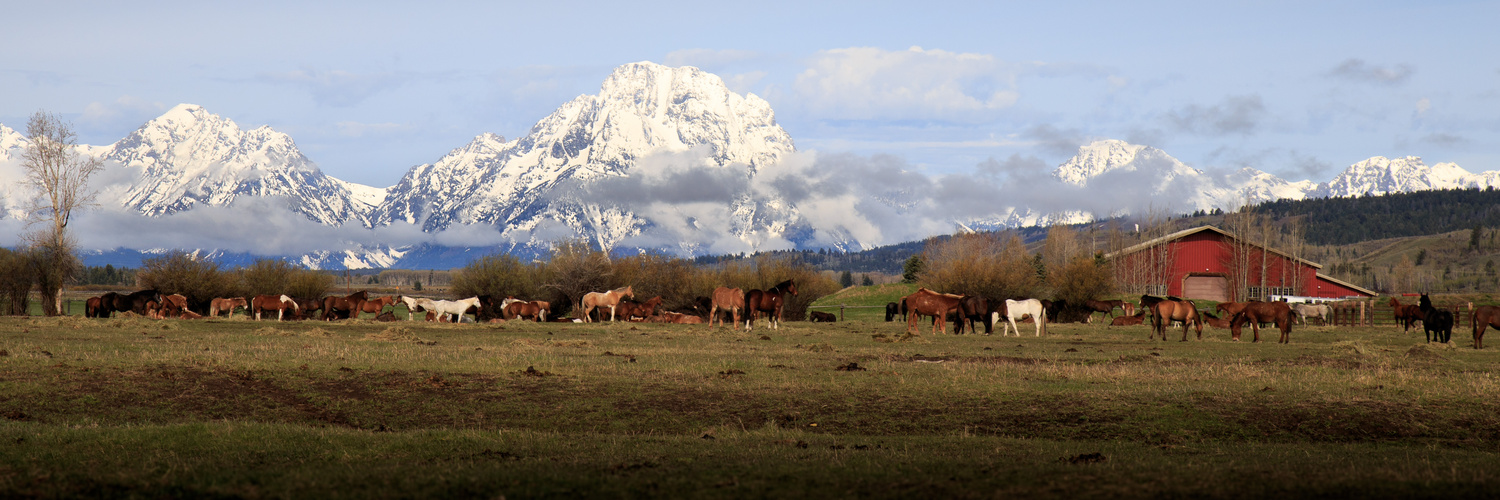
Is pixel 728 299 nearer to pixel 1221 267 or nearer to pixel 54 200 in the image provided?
pixel 54 200

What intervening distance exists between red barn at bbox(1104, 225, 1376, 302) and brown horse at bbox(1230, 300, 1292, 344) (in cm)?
6945

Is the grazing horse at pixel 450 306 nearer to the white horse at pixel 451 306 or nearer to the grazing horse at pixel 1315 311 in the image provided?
the white horse at pixel 451 306

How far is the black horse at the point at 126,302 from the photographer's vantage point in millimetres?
50875

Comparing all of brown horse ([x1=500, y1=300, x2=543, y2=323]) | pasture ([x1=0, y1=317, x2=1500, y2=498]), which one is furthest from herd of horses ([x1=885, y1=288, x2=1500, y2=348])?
brown horse ([x1=500, y1=300, x2=543, y2=323])

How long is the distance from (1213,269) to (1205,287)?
87.8 inches

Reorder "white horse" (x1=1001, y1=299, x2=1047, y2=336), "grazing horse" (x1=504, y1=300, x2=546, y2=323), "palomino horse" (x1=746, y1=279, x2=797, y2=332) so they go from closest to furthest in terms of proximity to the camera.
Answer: "white horse" (x1=1001, y1=299, x2=1047, y2=336) < "palomino horse" (x1=746, y1=279, x2=797, y2=332) < "grazing horse" (x1=504, y1=300, x2=546, y2=323)

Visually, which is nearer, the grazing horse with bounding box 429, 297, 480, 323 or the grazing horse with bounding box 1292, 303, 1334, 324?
the grazing horse with bounding box 429, 297, 480, 323

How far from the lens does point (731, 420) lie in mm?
16531

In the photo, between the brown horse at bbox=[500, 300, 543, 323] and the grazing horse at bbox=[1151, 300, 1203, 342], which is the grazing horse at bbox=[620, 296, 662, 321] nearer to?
the brown horse at bbox=[500, 300, 543, 323]

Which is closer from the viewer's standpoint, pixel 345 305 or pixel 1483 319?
pixel 1483 319

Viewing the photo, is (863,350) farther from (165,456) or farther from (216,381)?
(165,456)

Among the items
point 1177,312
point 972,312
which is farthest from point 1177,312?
point 972,312

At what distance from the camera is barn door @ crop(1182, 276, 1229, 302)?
104 metres

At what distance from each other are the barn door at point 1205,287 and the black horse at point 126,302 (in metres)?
93.0
